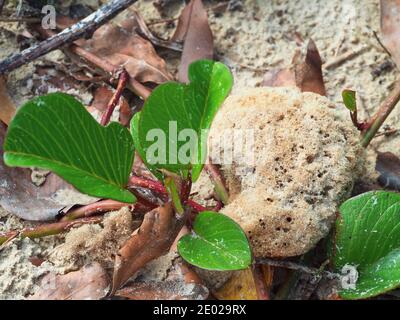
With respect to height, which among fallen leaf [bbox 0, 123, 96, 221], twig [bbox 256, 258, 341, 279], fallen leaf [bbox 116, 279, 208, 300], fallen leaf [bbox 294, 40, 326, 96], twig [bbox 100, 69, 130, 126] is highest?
fallen leaf [bbox 294, 40, 326, 96]

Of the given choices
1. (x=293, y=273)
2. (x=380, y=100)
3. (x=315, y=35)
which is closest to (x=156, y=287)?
(x=293, y=273)

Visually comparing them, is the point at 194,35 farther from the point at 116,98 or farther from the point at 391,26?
the point at 391,26

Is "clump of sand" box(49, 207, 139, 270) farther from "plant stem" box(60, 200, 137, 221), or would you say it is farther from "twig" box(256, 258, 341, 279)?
"twig" box(256, 258, 341, 279)

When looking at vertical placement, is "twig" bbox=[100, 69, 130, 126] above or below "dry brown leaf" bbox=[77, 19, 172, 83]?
below

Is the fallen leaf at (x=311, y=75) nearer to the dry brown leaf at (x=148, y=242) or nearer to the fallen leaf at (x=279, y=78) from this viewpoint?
the fallen leaf at (x=279, y=78)

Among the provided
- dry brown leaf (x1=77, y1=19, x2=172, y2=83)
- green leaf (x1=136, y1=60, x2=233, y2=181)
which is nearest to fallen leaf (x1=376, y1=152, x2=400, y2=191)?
green leaf (x1=136, y1=60, x2=233, y2=181)

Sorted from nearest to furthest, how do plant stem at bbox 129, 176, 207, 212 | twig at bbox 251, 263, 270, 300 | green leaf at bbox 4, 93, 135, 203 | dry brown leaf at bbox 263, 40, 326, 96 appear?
1. green leaf at bbox 4, 93, 135, 203
2. twig at bbox 251, 263, 270, 300
3. plant stem at bbox 129, 176, 207, 212
4. dry brown leaf at bbox 263, 40, 326, 96

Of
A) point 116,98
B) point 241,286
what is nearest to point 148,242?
point 241,286

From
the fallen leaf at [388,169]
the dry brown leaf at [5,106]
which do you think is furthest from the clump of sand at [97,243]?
the fallen leaf at [388,169]
